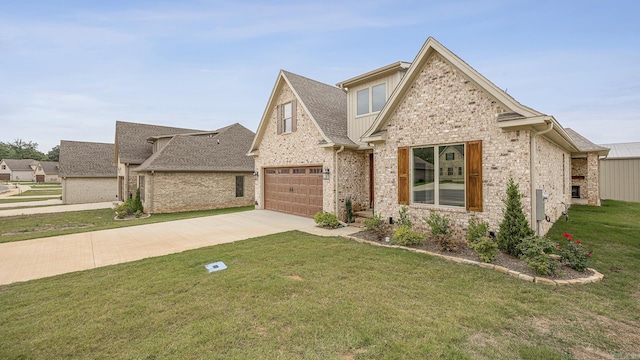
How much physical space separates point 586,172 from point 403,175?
1372 cm

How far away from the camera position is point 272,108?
600 inches

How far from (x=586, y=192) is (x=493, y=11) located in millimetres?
11810

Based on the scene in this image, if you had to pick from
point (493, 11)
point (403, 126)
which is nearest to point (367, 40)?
point (493, 11)

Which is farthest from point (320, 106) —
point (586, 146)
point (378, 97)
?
point (586, 146)

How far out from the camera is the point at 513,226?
254 inches

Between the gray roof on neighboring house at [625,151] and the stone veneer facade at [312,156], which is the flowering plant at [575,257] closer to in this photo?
the stone veneer facade at [312,156]

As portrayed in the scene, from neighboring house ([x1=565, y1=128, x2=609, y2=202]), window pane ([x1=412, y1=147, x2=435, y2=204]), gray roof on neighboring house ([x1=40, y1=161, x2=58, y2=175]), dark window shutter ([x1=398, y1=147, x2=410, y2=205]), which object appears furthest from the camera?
gray roof on neighboring house ([x1=40, y1=161, x2=58, y2=175])

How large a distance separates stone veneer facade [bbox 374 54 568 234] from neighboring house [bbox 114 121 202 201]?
1876 cm

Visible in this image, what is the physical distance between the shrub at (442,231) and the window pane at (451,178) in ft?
→ 1.92

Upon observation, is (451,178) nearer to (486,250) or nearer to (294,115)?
(486,250)

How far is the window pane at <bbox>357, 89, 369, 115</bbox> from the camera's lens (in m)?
12.0

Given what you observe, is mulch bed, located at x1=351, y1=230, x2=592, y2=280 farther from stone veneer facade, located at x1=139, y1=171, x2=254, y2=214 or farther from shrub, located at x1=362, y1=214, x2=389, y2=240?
stone veneer facade, located at x1=139, y1=171, x2=254, y2=214

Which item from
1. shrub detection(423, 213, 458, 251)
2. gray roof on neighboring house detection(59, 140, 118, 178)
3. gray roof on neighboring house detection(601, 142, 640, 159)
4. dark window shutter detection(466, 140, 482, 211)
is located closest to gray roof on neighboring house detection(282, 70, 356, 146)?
shrub detection(423, 213, 458, 251)

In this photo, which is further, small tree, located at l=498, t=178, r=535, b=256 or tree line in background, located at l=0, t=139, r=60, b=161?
tree line in background, located at l=0, t=139, r=60, b=161
